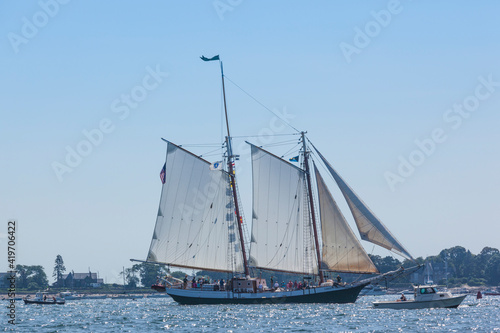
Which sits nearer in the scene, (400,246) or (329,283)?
(400,246)

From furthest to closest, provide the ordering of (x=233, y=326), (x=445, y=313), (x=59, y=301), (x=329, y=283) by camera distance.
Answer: (x=59, y=301) < (x=329, y=283) < (x=445, y=313) < (x=233, y=326)

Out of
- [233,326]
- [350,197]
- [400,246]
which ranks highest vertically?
[350,197]

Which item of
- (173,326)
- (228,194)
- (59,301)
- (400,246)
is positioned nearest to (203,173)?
(228,194)

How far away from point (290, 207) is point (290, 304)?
12.3 m

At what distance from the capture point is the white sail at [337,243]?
98.0m

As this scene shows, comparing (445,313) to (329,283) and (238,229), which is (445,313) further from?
(238,229)

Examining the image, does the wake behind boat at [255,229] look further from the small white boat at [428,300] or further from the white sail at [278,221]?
the small white boat at [428,300]

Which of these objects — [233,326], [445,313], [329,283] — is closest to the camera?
[233,326]

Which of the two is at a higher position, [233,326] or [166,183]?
[166,183]

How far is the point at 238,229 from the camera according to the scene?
106312 mm

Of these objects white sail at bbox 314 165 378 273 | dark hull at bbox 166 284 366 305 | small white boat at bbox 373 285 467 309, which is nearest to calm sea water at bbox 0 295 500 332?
small white boat at bbox 373 285 467 309

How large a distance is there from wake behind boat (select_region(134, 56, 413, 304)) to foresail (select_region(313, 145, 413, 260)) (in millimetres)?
5190

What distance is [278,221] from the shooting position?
102812 millimetres

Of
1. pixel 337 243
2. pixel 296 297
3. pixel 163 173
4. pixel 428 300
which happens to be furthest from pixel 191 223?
pixel 428 300
